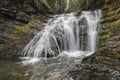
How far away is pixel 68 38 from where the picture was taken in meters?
14.2

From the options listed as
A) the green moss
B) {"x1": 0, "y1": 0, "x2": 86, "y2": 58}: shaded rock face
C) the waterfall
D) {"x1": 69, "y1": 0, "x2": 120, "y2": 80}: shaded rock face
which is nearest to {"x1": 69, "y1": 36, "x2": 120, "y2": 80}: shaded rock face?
{"x1": 69, "y1": 0, "x2": 120, "y2": 80}: shaded rock face

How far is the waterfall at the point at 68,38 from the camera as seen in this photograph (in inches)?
512

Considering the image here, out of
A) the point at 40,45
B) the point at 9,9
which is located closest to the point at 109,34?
the point at 40,45

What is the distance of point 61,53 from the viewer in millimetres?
13125

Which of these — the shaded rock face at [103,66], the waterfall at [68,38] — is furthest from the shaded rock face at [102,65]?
the waterfall at [68,38]

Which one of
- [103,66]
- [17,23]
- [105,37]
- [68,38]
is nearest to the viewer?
[103,66]

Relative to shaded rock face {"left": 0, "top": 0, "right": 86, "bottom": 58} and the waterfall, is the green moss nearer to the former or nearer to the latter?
the waterfall

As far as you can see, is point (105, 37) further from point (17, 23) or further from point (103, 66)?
point (17, 23)

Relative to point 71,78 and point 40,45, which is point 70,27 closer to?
point 40,45

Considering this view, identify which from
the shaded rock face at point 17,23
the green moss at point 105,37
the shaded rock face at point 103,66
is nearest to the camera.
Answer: the shaded rock face at point 103,66

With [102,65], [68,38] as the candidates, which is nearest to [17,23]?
[68,38]

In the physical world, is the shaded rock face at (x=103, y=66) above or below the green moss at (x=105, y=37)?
below

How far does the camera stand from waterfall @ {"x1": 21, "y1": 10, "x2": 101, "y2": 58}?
13.0m

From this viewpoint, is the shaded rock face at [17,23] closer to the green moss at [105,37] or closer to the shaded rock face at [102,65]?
the green moss at [105,37]
